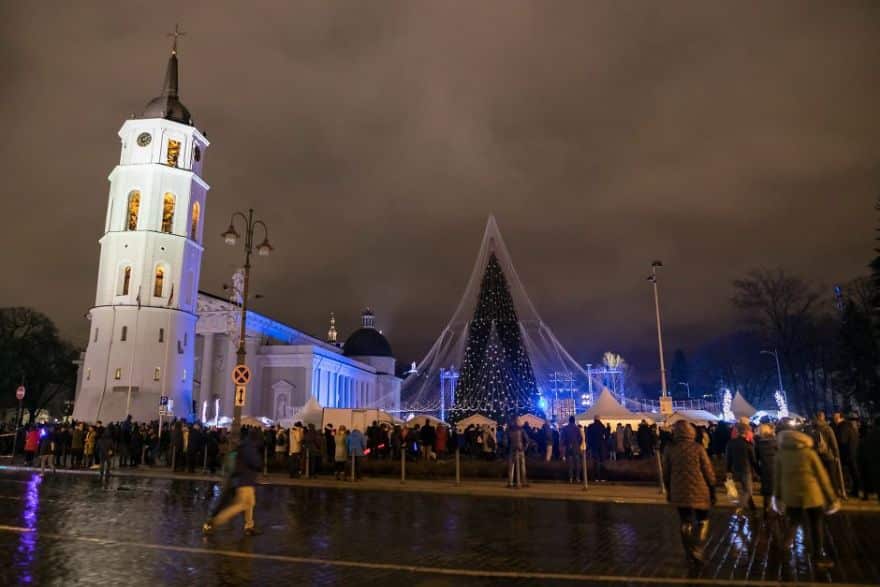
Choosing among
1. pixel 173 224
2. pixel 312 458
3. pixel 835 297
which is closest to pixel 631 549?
pixel 312 458

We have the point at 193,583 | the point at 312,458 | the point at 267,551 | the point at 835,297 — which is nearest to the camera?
the point at 193,583

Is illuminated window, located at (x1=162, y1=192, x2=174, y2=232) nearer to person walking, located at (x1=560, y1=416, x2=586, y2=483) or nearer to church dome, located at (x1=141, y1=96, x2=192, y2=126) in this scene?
church dome, located at (x1=141, y1=96, x2=192, y2=126)

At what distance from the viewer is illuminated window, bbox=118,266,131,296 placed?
51.5 metres

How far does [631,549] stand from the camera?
33.1ft

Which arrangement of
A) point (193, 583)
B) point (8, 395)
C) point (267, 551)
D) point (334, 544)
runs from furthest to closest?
point (8, 395)
point (334, 544)
point (267, 551)
point (193, 583)

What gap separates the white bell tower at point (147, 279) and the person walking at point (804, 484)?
48.0 meters

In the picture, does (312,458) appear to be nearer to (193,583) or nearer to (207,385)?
(193,583)

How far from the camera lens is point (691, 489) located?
8555mm

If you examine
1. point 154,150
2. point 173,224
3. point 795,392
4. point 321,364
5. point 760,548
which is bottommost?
point 760,548

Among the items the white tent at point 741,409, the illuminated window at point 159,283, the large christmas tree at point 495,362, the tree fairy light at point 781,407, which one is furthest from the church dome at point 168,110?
the tree fairy light at point 781,407

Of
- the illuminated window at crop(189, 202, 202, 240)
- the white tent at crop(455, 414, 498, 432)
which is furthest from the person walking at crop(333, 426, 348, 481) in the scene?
the illuminated window at crop(189, 202, 202, 240)

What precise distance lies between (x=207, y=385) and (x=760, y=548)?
68.2m

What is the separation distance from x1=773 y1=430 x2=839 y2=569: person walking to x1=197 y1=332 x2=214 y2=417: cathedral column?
67.6 meters

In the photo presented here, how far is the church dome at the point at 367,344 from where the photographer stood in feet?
385
